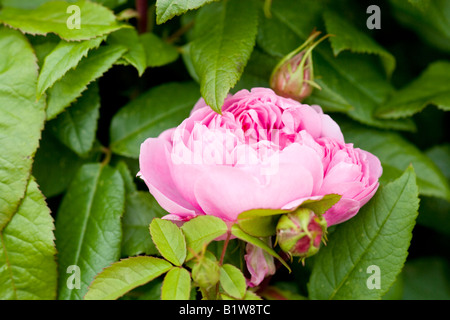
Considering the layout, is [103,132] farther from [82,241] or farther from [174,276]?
[174,276]

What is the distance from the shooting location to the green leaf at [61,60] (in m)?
0.72

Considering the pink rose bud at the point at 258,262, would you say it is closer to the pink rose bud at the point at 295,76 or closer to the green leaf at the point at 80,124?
the pink rose bud at the point at 295,76

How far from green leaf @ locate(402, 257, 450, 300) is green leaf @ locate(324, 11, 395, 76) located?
416 millimetres

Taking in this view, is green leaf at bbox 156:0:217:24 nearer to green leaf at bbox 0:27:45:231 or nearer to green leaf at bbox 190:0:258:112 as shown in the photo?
green leaf at bbox 190:0:258:112

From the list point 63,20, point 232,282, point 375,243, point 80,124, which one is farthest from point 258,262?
point 63,20

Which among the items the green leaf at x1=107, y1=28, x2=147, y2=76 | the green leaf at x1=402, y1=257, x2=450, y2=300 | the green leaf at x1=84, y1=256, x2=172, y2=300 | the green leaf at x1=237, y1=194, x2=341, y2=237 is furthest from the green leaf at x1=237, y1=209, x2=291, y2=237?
the green leaf at x1=402, y1=257, x2=450, y2=300

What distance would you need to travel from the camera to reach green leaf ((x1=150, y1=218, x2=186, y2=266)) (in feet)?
1.94

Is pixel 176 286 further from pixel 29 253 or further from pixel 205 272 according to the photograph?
pixel 29 253

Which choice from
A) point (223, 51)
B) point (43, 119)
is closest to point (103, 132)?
point (43, 119)

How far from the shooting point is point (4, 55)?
0.77m

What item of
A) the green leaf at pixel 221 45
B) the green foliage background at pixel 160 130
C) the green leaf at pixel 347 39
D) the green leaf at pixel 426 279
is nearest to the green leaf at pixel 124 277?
the green foliage background at pixel 160 130

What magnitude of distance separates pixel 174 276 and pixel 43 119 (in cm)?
34

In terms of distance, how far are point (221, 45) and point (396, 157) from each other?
1.19 ft
